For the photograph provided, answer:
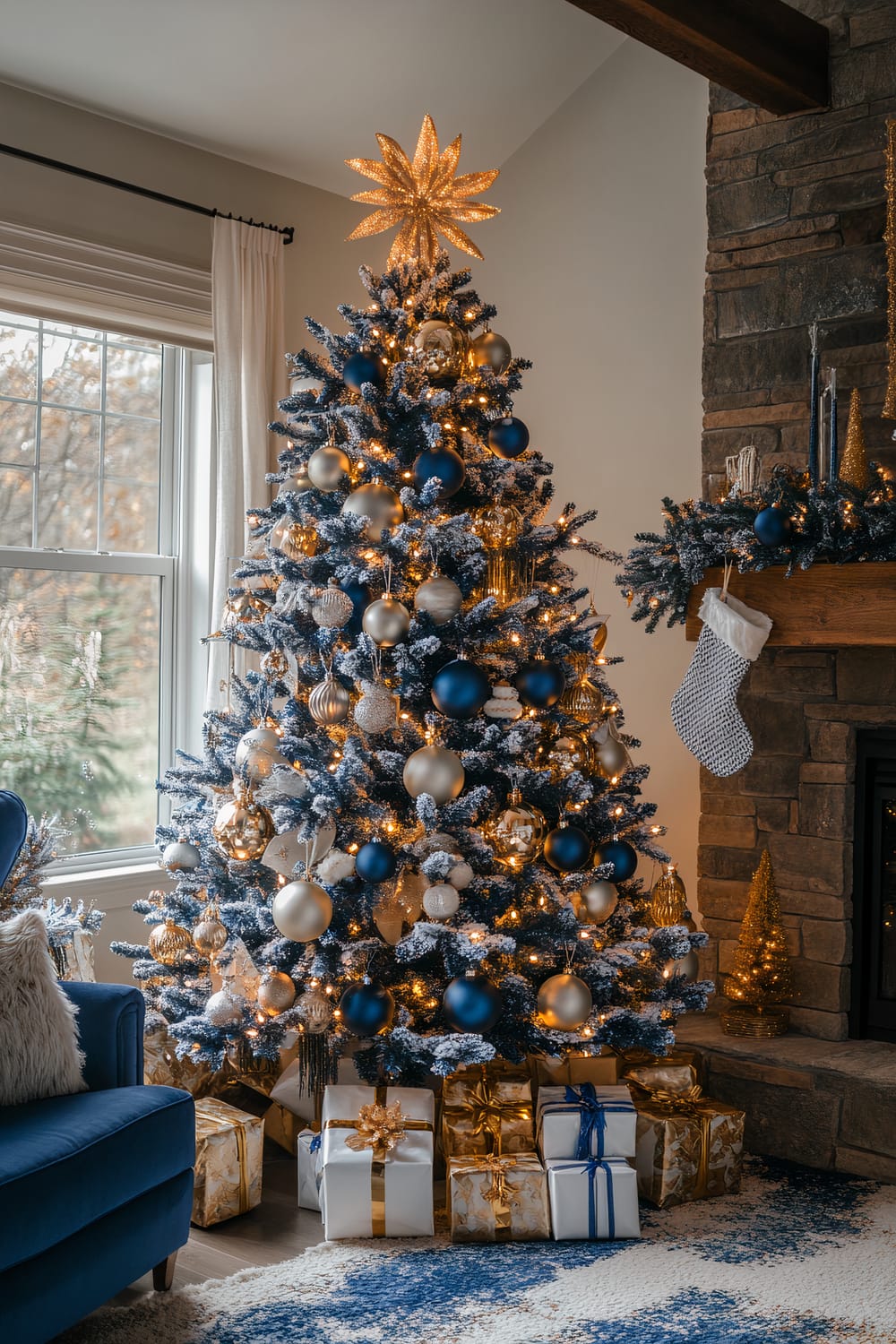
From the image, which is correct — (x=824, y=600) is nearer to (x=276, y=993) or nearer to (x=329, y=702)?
(x=329, y=702)

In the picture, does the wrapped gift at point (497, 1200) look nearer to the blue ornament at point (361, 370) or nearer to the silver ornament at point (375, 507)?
the silver ornament at point (375, 507)

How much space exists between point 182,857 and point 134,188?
6.50ft

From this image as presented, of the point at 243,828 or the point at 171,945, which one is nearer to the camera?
the point at 243,828

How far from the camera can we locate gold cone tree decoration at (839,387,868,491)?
3041 mm

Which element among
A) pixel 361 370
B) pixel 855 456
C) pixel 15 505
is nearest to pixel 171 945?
pixel 361 370

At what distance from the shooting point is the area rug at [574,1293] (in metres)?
2.12

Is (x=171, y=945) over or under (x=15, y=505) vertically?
under

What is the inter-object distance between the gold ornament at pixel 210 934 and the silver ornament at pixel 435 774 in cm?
58

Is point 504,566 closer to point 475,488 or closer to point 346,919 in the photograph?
point 475,488

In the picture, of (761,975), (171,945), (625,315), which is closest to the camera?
(171,945)

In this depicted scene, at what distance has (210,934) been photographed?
273cm

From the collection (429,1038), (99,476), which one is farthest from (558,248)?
(429,1038)

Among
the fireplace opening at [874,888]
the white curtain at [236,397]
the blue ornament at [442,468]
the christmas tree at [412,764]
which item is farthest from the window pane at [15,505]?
the fireplace opening at [874,888]

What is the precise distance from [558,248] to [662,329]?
54 cm
